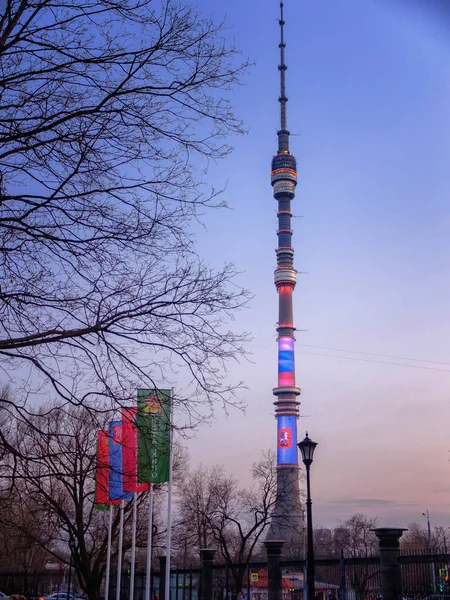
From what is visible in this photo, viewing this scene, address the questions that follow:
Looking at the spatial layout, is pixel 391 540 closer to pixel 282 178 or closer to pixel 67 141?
pixel 67 141

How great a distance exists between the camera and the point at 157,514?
37188 millimetres

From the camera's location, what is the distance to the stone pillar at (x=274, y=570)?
2167 cm

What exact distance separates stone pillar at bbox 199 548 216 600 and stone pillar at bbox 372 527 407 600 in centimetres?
932

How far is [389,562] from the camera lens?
1656 centimetres

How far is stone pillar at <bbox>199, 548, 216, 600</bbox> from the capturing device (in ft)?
79.9

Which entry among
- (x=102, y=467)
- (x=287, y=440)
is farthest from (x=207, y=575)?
(x=287, y=440)

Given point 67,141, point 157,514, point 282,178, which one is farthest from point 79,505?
point 282,178

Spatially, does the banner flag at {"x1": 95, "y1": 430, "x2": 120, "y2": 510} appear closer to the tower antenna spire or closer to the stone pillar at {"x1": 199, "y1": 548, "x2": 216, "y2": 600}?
the stone pillar at {"x1": 199, "y1": 548, "x2": 216, "y2": 600}

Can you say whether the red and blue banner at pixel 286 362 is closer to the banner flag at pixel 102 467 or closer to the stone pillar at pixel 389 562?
the banner flag at pixel 102 467

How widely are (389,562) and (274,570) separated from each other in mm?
6188

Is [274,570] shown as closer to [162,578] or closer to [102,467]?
[162,578]

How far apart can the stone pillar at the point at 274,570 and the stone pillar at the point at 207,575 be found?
329 centimetres

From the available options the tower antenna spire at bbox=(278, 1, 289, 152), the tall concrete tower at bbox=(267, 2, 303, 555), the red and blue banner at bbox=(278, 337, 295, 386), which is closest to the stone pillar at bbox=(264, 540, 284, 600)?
the tall concrete tower at bbox=(267, 2, 303, 555)

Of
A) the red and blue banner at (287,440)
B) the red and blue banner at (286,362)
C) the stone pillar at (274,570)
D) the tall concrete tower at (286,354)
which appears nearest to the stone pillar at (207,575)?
the stone pillar at (274,570)
